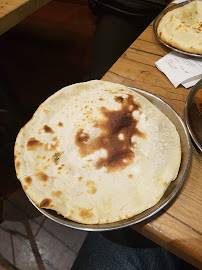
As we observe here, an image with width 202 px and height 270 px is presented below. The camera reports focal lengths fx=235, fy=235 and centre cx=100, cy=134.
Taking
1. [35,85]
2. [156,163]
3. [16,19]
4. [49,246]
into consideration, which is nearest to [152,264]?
[156,163]

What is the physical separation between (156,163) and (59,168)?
1.11 feet

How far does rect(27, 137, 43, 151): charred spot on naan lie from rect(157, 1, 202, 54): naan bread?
88 centimetres

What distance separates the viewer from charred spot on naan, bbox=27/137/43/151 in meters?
0.88

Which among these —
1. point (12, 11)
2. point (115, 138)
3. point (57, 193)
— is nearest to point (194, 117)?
point (115, 138)

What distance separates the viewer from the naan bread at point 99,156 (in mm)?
749

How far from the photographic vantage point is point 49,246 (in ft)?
5.36

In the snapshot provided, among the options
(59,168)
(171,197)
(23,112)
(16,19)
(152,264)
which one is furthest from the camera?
(23,112)

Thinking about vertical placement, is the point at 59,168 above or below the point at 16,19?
below

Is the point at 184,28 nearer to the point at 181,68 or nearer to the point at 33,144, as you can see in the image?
the point at 181,68

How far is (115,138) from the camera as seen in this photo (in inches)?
33.7

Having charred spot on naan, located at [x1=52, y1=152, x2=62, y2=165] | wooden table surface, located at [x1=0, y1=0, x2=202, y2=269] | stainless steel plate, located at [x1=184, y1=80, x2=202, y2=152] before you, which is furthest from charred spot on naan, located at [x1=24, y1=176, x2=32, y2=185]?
stainless steel plate, located at [x1=184, y1=80, x2=202, y2=152]

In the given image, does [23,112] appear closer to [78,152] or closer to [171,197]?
[78,152]

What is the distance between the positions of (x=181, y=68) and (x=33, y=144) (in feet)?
2.69

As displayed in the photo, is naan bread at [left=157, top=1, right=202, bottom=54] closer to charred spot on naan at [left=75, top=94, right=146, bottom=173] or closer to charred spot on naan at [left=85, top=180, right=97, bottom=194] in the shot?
charred spot on naan at [left=75, top=94, right=146, bottom=173]
